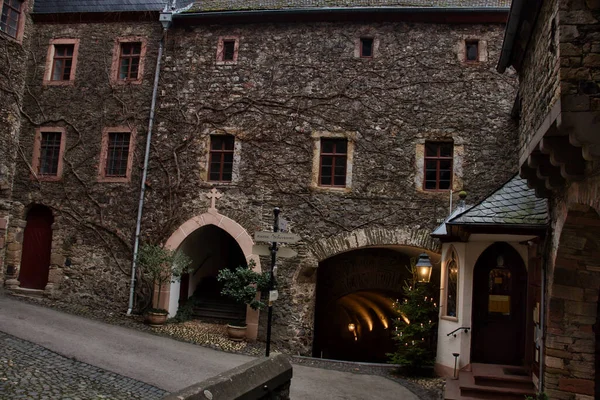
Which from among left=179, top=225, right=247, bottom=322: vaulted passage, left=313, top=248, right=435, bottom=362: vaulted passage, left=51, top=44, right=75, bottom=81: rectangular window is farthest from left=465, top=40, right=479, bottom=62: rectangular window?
left=51, top=44, right=75, bottom=81: rectangular window

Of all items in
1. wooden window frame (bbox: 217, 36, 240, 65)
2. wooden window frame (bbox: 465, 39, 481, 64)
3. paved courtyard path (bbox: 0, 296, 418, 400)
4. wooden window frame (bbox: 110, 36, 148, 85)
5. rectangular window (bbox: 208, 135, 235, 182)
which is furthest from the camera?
wooden window frame (bbox: 110, 36, 148, 85)

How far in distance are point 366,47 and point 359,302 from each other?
8.85 m

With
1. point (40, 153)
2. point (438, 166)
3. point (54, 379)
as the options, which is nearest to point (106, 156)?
point (40, 153)

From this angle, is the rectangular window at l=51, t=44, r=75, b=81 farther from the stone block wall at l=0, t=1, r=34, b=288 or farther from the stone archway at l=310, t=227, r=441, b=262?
the stone archway at l=310, t=227, r=441, b=262

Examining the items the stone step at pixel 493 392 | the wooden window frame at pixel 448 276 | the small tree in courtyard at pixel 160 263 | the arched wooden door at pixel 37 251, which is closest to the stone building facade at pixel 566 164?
the stone step at pixel 493 392

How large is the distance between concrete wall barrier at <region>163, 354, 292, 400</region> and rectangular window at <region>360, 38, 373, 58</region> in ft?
29.7

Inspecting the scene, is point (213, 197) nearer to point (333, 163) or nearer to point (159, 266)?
point (159, 266)

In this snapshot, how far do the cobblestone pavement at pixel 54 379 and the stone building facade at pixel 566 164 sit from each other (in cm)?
540

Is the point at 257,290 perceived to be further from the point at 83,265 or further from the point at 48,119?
the point at 48,119

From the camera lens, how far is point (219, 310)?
13.6 metres

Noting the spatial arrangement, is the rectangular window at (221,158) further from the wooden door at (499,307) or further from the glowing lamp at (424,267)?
the wooden door at (499,307)

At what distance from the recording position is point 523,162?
7.09m

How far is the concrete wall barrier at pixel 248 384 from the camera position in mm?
3895

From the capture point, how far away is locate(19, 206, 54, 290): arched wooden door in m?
13.8
